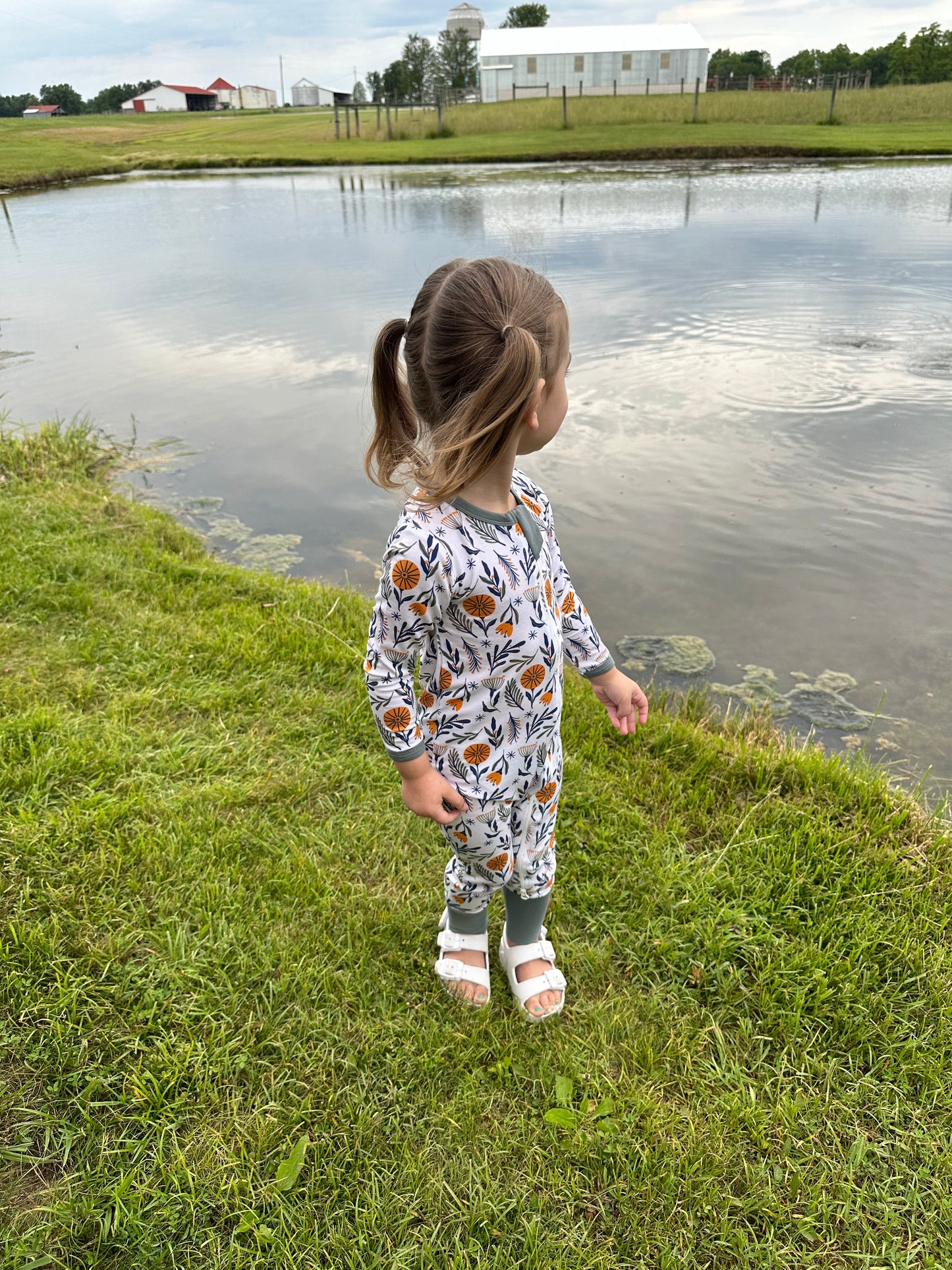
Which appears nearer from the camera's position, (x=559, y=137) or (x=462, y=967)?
(x=462, y=967)

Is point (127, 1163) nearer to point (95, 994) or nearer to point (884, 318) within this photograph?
point (95, 994)

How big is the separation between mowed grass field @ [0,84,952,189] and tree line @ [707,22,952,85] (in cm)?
1779

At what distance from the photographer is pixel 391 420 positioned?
1691 millimetres

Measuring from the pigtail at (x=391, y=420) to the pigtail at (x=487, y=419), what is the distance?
0.15m

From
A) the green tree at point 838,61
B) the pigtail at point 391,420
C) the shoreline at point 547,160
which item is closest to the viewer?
the pigtail at point 391,420

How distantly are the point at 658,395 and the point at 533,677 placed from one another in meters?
4.80

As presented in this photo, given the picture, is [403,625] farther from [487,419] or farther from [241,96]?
[241,96]

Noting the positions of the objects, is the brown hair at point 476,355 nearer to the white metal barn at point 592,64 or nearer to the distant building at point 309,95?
the white metal barn at point 592,64

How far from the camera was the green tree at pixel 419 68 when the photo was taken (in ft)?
169

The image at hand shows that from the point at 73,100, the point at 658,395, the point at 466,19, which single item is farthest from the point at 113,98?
the point at 658,395

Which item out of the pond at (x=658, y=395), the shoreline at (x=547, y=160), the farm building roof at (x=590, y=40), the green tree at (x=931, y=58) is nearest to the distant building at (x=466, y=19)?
the farm building roof at (x=590, y=40)

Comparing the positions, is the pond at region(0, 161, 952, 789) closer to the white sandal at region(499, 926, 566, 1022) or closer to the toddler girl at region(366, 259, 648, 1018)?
the toddler girl at region(366, 259, 648, 1018)

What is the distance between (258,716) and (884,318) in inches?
262

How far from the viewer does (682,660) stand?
11.4 ft
